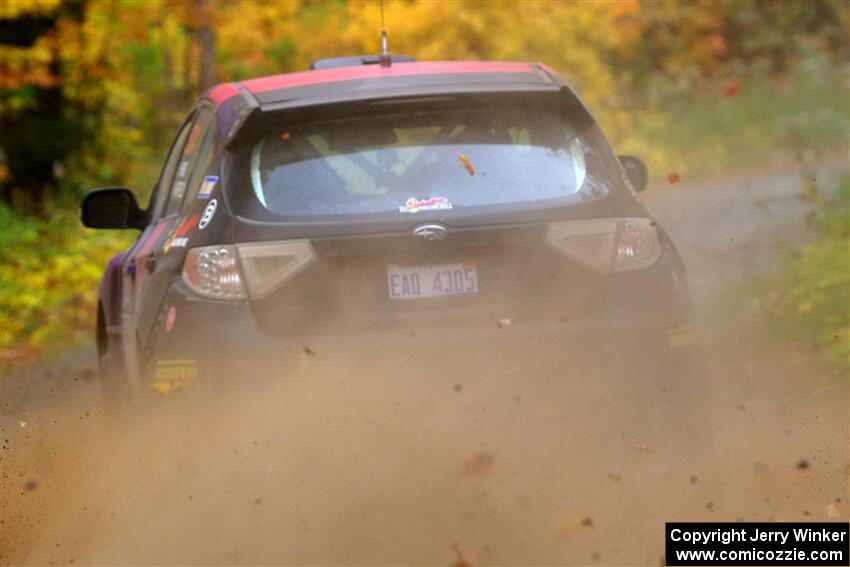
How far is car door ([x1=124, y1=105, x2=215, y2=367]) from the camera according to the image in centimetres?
566

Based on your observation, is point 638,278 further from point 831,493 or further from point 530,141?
point 831,493

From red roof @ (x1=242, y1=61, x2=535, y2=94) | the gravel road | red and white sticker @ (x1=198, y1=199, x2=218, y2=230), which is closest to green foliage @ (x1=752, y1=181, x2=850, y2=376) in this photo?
red roof @ (x1=242, y1=61, x2=535, y2=94)

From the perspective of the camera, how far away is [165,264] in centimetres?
564

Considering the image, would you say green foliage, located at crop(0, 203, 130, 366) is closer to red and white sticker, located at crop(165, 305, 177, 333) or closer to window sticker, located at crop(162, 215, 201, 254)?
window sticker, located at crop(162, 215, 201, 254)

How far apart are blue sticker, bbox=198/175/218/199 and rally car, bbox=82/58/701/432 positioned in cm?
1

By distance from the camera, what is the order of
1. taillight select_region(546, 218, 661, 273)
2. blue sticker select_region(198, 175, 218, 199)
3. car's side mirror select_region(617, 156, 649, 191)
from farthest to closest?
car's side mirror select_region(617, 156, 649, 191) < blue sticker select_region(198, 175, 218, 199) < taillight select_region(546, 218, 661, 273)

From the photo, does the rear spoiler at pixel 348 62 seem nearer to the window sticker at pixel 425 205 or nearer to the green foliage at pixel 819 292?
the window sticker at pixel 425 205

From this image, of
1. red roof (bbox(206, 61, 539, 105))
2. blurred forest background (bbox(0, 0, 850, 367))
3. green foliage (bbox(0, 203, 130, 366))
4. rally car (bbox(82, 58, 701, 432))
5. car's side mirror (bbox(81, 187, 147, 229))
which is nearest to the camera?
rally car (bbox(82, 58, 701, 432))

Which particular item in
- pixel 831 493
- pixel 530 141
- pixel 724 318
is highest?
pixel 530 141

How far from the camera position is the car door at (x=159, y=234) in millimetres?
5656

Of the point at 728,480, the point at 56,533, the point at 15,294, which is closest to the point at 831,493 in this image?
the point at 728,480

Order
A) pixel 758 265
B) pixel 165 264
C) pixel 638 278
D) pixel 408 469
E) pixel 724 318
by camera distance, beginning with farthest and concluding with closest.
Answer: pixel 758 265, pixel 724 318, pixel 165 264, pixel 638 278, pixel 408 469

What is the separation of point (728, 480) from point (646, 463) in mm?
586

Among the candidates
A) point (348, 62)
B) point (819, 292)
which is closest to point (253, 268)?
point (348, 62)
